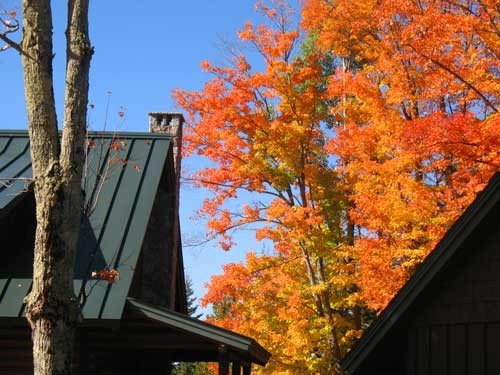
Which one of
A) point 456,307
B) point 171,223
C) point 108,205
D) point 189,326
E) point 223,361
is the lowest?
point 223,361

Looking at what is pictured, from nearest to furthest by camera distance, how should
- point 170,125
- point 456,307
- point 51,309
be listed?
point 51,309, point 456,307, point 170,125

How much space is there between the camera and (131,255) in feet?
44.0

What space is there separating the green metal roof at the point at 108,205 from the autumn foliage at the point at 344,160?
7562mm

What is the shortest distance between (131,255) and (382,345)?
14.2 feet

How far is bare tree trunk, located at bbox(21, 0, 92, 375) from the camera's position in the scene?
8281 mm

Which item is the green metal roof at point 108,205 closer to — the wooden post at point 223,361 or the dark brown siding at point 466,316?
the wooden post at point 223,361

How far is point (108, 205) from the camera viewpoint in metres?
14.6

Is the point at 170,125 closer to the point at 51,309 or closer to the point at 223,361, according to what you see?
the point at 223,361

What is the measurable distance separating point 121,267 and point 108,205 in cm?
185

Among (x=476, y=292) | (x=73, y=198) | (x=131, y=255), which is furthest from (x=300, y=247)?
(x=73, y=198)

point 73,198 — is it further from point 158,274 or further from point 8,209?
point 158,274

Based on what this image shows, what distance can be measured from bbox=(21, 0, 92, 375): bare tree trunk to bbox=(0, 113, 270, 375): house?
1.36 meters

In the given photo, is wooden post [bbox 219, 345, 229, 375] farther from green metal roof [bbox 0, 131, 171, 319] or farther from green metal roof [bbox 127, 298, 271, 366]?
green metal roof [bbox 0, 131, 171, 319]

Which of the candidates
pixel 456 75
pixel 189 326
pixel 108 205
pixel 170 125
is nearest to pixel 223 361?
pixel 189 326
